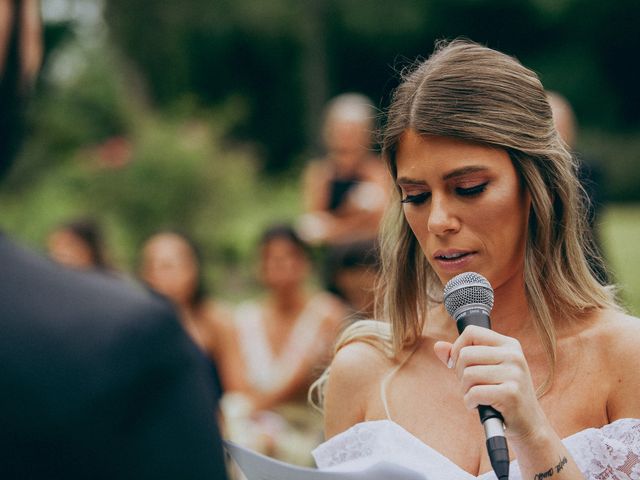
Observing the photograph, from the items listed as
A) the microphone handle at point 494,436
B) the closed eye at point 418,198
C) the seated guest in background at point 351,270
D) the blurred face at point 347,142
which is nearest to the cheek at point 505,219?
the closed eye at point 418,198

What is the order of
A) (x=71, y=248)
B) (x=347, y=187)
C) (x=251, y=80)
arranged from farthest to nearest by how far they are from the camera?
1. (x=251, y=80)
2. (x=347, y=187)
3. (x=71, y=248)

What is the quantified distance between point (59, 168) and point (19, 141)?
52.6 feet

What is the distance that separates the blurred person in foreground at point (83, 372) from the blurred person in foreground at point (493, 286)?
3.91ft

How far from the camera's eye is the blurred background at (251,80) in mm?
14930

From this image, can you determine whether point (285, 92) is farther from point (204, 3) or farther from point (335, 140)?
point (335, 140)

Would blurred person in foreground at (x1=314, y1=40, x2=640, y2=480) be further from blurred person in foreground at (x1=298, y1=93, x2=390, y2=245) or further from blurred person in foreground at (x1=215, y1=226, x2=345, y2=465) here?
blurred person in foreground at (x1=298, y1=93, x2=390, y2=245)

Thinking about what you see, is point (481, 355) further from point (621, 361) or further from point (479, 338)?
point (621, 361)

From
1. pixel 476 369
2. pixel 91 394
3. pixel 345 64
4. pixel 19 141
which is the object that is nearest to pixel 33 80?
pixel 19 141

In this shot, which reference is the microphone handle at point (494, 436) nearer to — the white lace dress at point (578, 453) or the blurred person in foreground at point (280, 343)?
the white lace dress at point (578, 453)

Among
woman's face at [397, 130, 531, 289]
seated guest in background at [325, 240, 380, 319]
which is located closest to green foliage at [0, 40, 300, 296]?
seated guest in background at [325, 240, 380, 319]

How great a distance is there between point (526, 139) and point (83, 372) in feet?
5.41

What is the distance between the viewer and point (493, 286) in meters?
2.51

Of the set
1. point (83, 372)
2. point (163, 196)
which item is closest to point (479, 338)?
point (83, 372)

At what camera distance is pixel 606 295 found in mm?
2572
